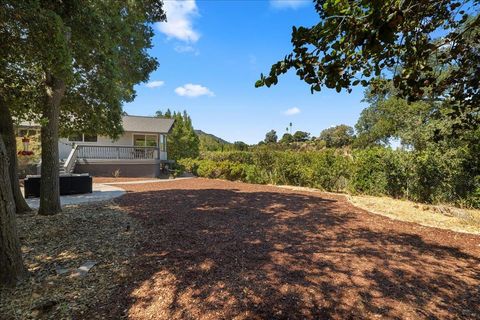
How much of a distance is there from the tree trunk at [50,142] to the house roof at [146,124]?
1599cm

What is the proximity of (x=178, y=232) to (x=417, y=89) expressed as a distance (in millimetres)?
4992

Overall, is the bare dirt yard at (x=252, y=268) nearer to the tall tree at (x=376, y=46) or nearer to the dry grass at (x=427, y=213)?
the dry grass at (x=427, y=213)

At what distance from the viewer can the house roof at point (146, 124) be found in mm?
22969

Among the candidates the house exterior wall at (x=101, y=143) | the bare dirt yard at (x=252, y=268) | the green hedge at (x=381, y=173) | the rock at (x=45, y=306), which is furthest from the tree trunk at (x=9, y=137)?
the house exterior wall at (x=101, y=143)

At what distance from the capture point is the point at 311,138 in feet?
198

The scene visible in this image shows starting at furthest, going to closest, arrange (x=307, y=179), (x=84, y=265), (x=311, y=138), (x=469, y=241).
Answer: (x=311, y=138) < (x=307, y=179) < (x=469, y=241) < (x=84, y=265)

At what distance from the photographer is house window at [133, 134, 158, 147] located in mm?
24337

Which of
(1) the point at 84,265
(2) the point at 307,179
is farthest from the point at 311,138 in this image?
(1) the point at 84,265

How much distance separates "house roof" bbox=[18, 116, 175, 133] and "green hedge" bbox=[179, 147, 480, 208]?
421 inches

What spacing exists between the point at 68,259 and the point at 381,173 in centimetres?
1044

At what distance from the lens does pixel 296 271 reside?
3941 mm

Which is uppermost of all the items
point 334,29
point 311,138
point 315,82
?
point 311,138

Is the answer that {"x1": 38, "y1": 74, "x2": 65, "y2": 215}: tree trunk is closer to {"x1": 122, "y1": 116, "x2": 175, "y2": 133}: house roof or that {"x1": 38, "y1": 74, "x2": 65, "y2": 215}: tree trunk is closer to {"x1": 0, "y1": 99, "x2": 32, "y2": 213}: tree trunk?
{"x1": 0, "y1": 99, "x2": 32, "y2": 213}: tree trunk

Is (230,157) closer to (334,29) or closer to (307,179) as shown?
(307,179)
